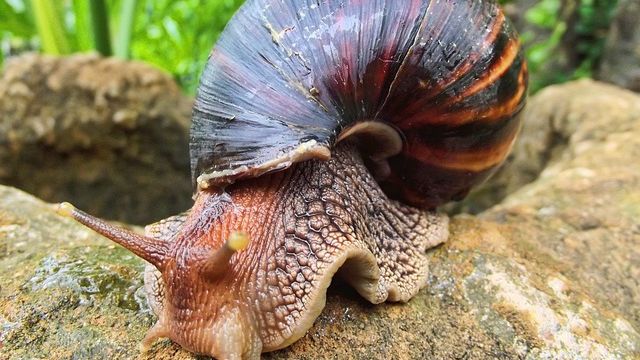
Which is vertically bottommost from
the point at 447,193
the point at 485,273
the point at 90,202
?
the point at 90,202

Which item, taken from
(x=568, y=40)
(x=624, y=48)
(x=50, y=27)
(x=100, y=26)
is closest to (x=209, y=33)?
(x=100, y=26)

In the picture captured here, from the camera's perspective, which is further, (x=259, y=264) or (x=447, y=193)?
(x=447, y=193)

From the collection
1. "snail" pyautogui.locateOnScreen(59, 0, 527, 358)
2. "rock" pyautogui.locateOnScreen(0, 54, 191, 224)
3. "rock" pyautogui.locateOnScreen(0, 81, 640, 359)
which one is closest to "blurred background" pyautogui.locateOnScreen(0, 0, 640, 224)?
"rock" pyautogui.locateOnScreen(0, 54, 191, 224)

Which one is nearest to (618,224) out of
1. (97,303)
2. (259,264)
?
(259,264)

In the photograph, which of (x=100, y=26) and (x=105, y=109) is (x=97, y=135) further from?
(x=100, y=26)

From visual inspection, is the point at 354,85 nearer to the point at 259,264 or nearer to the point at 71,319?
the point at 259,264

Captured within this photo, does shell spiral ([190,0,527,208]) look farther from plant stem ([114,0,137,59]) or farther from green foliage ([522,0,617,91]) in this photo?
green foliage ([522,0,617,91])

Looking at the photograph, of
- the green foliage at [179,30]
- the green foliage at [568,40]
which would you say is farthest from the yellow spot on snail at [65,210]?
the green foliage at [568,40]
